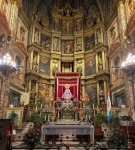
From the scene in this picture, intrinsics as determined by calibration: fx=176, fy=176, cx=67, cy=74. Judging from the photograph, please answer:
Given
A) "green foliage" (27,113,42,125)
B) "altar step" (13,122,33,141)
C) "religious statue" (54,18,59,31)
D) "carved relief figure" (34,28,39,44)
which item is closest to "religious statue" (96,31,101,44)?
"religious statue" (54,18,59,31)

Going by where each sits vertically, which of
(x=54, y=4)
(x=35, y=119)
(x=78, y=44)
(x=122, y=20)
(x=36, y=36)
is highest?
(x=54, y=4)

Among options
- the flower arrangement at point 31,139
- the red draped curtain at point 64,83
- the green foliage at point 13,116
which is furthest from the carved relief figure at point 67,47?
the flower arrangement at point 31,139

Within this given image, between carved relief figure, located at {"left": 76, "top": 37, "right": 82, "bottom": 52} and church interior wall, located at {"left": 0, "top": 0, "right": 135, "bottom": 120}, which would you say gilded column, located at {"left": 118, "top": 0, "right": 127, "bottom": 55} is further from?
carved relief figure, located at {"left": 76, "top": 37, "right": 82, "bottom": 52}

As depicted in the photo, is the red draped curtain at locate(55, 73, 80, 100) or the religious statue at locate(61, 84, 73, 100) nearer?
the religious statue at locate(61, 84, 73, 100)

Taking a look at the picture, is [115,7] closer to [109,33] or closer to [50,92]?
[109,33]

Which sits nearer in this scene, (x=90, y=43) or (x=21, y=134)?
(x=21, y=134)

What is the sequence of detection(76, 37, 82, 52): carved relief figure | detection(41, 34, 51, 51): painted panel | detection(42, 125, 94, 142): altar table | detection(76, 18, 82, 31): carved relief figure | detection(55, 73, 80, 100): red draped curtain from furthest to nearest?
detection(76, 18, 82, 31): carved relief figure < detection(76, 37, 82, 52): carved relief figure < detection(41, 34, 51, 51): painted panel < detection(55, 73, 80, 100): red draped curtain < detection(42, 125, 94, 142): altar table

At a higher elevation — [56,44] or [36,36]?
[36,36]

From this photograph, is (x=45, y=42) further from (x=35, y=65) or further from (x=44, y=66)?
(x=35, y=65)

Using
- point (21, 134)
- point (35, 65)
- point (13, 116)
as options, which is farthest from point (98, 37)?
point (21, 134)

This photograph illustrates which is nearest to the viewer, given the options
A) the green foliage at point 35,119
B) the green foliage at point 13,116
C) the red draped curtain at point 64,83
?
the green foliage at point 13,116

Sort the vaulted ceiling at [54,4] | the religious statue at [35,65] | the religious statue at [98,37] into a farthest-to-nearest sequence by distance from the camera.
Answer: the vaulted ceiling at [54,4]
the religious statue at [98,37]
the religious statue at [35,65]

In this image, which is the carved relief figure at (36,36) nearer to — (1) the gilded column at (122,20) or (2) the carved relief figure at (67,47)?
(2) the carved relief figure at (67,47)

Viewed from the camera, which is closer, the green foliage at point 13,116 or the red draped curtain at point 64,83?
the green foliage at point 13,116
